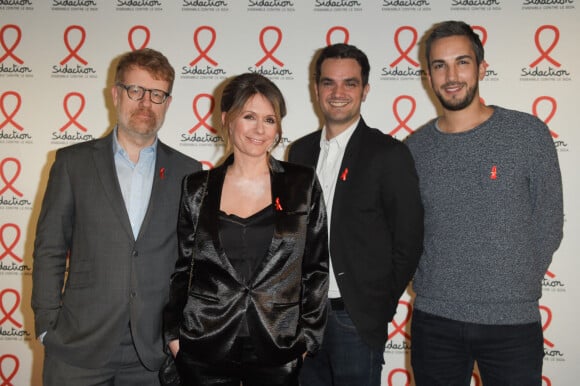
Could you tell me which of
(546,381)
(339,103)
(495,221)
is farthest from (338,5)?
(546,381)

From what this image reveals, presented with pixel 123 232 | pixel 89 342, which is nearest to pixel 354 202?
pixel 123 232

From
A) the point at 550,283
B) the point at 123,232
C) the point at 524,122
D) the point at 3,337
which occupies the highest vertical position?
the point at 524,122

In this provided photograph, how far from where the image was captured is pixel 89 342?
7.55 feet

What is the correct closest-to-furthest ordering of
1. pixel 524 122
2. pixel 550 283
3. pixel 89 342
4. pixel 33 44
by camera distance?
pixel 89 342
pixel 524 122
pixel 550 283
pixel 33 44

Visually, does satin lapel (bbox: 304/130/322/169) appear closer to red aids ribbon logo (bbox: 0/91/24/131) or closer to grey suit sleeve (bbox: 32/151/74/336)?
grey suit sleeve (bbox: 32/151/74/336)

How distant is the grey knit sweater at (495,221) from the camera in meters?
2.38

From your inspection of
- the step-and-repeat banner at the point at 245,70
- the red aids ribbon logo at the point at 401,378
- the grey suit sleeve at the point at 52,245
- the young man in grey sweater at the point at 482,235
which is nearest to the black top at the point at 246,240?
the grey suit sleeve at the point at 52,245

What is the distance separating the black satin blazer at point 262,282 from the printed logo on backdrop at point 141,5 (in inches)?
105

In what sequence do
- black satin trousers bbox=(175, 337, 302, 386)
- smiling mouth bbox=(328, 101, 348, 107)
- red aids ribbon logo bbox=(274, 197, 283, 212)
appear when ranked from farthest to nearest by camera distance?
smiling mouth bbox=(328, 101, 348, 107) → red aids ribbon logo bbox=(274, 197, 283, 212) → black satin trousers bbox=(175, 337, 302, 386)

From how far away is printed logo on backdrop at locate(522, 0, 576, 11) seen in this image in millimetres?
4027

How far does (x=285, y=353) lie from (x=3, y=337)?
366cm

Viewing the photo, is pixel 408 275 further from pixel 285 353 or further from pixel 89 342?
pixel 89 342

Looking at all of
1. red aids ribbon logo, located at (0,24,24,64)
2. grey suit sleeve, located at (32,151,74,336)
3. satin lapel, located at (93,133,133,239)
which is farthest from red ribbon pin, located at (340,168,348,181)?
red aids ribbon logo, located at (0,24,24,64)

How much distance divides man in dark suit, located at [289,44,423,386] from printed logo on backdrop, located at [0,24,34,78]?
351 centimetres
